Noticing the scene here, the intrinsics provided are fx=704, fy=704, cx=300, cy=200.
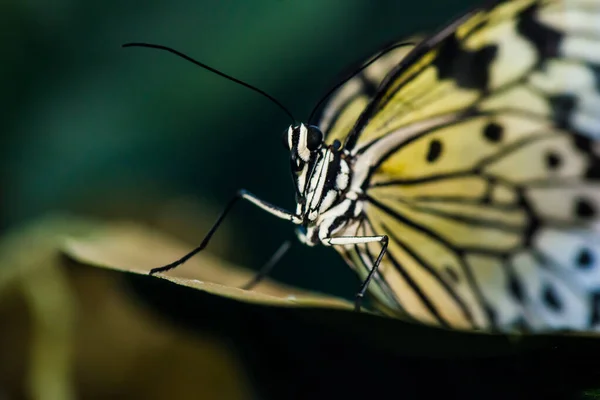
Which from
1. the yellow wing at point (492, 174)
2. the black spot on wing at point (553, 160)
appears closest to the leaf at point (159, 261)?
the yellow wing at point (492, 174)

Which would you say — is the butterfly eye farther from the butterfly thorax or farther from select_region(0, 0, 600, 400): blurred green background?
select_region(0, 0, 600, 400): blurred green background

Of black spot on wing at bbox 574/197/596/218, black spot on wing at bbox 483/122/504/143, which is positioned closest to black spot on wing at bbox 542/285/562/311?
black spot on wing at bbox 574/197/596/218

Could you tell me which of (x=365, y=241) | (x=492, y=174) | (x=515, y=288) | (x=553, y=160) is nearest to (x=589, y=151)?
(x=553, y=160)

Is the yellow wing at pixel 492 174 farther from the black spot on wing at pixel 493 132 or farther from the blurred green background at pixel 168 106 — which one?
the blurred green background at pixel 168 106

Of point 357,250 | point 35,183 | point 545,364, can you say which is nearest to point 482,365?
point 545,364

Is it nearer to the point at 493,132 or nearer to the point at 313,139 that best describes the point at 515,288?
the point at 493,132

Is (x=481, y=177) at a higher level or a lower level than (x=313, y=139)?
lower
